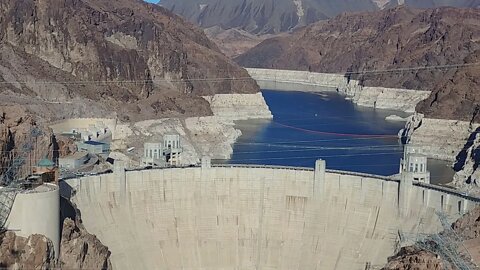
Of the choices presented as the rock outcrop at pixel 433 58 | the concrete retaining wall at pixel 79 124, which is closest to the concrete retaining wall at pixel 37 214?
the concrete retaining wall at pixel 79 124

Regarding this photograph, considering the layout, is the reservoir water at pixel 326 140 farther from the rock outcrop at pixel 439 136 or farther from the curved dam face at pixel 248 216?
the curved dam face at pixel 248 216

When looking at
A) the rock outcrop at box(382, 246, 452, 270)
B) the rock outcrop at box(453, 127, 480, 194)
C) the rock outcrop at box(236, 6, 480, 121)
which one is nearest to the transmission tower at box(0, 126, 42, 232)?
the rock outcrop at box(382, 246, 452, 270)

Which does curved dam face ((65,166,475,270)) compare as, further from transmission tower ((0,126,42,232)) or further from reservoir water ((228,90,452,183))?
reservoir water ((228,90,452,183))

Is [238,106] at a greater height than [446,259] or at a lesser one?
greater

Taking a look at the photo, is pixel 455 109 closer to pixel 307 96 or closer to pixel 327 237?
pixel 327 237

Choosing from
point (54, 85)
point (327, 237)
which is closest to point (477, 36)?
point (54, 85)

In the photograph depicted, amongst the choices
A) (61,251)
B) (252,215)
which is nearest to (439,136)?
(252,215)

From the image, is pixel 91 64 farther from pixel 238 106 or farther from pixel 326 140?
pixel 238 106
